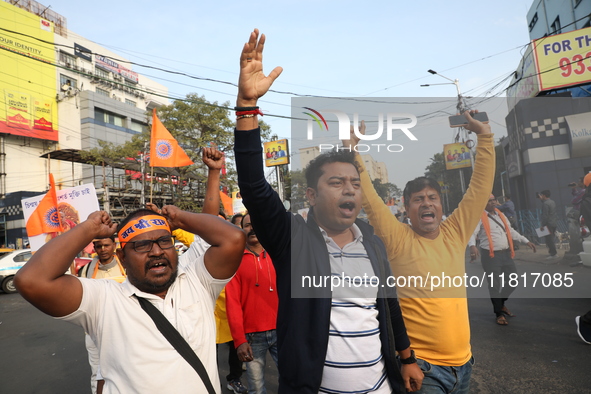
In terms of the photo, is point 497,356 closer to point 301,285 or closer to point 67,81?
point 301,285

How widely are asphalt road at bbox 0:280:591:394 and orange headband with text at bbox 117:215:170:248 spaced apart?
2549 mm

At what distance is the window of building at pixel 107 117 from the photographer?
34609mm

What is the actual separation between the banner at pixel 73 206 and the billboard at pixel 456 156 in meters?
4.42

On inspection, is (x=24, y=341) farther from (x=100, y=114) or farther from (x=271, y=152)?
(x=100, y=114)

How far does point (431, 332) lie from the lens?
1.94 meters

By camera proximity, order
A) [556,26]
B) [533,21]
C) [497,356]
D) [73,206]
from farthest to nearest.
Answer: [533,21]
[556,26]
[73,206]
[497,356]

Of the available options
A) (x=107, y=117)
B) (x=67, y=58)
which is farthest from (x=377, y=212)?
(x=67, y=58)

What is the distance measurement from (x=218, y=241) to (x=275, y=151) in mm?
21078

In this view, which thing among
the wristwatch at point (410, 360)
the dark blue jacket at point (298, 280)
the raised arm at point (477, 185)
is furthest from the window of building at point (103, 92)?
the wristwatch at point (410, 360)

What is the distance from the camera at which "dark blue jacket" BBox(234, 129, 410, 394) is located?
1.62 meters

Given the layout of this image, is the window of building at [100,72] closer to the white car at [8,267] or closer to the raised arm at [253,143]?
the white car at [8,267]

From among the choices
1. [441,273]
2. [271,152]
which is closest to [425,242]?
[441,273]

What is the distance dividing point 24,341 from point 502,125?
7633mm

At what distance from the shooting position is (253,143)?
1.61 metres
